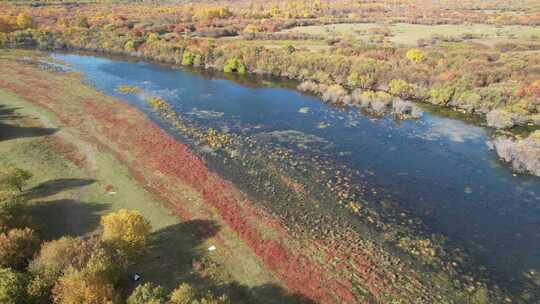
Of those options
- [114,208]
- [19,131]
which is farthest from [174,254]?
[19,131]

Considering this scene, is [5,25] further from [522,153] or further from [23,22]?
[522,153]

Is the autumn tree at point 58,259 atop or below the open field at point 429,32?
below

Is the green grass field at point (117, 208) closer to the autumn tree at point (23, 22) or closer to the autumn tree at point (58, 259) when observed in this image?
the autumn tree at point (58, 259)

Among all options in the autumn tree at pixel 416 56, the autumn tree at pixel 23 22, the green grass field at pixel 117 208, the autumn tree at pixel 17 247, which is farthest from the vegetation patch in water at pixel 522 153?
the autumn tree at pixel 23 22

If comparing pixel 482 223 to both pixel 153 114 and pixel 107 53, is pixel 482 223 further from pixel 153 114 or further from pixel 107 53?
pixel 107 53

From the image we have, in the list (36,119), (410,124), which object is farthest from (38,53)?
(410,124)

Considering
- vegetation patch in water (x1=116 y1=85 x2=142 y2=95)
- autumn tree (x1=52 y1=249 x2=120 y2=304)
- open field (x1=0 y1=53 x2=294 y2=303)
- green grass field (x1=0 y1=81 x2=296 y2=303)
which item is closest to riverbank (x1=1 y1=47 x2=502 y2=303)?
open field (x1=0 y1=53 x2=294 y2=303)

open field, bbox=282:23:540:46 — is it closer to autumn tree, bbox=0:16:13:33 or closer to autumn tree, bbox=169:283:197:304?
autumn tree, bbox=0:16:13:33
